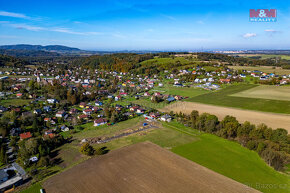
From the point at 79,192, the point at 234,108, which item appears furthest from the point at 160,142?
the point at 234,108

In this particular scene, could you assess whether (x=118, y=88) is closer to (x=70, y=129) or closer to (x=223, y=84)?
(x=70, y=129)

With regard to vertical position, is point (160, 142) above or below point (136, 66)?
below

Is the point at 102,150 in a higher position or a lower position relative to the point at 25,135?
lower

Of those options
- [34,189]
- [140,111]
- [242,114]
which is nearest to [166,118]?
[140,111]

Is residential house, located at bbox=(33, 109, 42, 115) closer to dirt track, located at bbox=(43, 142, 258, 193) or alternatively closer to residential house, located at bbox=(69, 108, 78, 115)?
residential house, located at bbox=(69, 108, 78, 115)

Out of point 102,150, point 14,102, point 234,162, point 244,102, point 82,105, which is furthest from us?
point 14,102

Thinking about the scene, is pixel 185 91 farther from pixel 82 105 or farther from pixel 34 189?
pixel 34 189

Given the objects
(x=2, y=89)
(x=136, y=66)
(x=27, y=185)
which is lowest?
(x=27, y=185)

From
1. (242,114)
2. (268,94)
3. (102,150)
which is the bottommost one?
(102,150)
